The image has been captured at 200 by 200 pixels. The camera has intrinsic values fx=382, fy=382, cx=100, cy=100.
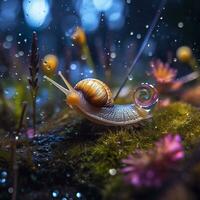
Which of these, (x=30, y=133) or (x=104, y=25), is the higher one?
(x=104, y=25)

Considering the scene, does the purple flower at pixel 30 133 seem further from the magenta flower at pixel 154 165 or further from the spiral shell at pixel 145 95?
the magenta flower at pixel 154 165

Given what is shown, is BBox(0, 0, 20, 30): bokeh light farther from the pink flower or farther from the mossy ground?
the mossy ground

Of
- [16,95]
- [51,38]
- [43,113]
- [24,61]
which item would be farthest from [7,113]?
[51,38]

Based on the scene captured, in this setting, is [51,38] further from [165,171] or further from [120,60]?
[165,171]

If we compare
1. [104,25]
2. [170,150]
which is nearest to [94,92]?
[170,150]

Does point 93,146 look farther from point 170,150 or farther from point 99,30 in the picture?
point 99,30

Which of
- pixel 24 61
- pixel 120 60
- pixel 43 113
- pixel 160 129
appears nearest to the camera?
pixel 160 129

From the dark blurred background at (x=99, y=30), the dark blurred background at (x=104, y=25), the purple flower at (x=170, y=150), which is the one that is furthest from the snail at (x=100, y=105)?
the dark blurred background at (x=104, y=25)
